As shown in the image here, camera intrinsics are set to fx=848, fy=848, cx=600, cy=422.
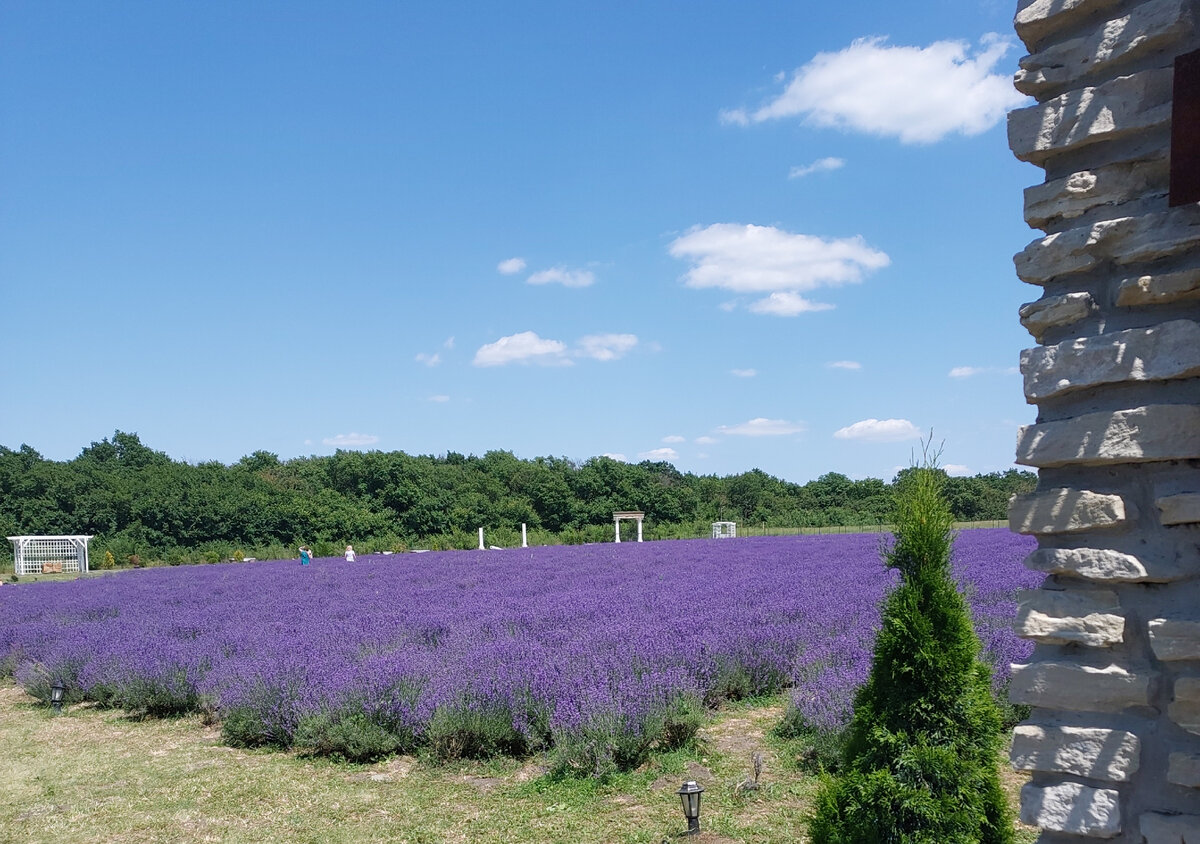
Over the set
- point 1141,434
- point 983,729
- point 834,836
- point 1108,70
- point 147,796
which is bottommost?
point 147,796

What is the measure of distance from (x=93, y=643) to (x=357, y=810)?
18.9ft

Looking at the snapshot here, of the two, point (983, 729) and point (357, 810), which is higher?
point (983, 729)

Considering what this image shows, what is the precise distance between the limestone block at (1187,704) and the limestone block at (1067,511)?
37 cm

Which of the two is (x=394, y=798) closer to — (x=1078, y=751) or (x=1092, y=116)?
(x=1078, y=751)

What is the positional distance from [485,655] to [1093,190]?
201 inches

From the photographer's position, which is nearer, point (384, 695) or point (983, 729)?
point (983, 729)

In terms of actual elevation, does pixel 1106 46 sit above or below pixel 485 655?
above

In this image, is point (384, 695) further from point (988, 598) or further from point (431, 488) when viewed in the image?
point (431, 488)

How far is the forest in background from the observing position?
1422 inches

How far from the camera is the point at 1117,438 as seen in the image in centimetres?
203

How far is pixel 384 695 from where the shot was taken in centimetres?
572

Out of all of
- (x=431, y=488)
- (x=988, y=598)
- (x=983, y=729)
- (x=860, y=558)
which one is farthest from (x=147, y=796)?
(x=431, y=488)

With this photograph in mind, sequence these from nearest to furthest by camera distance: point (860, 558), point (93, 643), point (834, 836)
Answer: point (834, 836) < point (93, 643) < point (860, 558)

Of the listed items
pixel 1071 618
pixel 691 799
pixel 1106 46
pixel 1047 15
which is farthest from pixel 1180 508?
pixel 691 799
